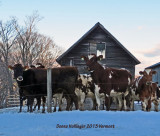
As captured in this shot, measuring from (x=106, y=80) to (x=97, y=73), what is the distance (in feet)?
1.39

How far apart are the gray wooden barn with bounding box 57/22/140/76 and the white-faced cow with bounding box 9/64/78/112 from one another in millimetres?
9185

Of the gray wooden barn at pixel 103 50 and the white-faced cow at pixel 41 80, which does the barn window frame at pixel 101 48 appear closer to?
the gray wooden barn at pixel 103 50

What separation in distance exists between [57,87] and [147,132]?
17.4 ft

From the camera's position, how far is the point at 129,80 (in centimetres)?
1080

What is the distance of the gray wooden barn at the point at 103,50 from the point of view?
64.2 feet

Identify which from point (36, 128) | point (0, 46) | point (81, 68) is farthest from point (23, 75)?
point (0, 46)

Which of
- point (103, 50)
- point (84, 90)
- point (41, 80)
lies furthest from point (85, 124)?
point (103, 50)

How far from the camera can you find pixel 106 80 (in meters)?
9.64

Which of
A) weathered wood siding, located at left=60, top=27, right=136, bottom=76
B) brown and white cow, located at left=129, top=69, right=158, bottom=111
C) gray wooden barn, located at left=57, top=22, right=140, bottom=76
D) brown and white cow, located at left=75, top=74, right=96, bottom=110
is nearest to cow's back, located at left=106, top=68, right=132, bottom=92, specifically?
brown and white cow, located at left=129, top=69, right=158, bottom=111

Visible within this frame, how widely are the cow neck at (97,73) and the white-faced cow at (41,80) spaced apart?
3.35ft

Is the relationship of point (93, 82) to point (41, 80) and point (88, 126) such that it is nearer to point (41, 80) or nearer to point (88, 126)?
point (41, 80)

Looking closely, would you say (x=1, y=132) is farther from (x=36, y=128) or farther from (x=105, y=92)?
(x=105, y=92)

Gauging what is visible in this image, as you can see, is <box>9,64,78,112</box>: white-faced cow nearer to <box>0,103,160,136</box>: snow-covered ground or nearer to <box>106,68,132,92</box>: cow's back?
<box>106,68,132,92</box>: cow's back

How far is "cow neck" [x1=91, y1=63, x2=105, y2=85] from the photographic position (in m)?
9.56
